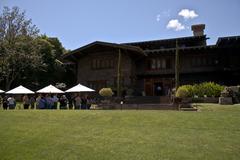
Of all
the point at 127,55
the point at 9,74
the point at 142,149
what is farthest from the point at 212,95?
the point at 9,74

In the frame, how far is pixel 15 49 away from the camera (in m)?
41.9

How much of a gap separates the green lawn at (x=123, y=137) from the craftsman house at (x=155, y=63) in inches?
723

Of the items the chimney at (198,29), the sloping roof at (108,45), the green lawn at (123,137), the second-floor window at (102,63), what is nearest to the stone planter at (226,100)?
the green lawn at (123,137)

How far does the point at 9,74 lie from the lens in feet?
141

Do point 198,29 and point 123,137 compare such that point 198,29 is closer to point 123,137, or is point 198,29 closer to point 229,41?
point 229,41

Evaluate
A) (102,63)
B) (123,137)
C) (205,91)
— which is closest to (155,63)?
(102,63)

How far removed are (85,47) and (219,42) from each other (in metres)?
14.9

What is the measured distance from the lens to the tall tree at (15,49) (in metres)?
41.5

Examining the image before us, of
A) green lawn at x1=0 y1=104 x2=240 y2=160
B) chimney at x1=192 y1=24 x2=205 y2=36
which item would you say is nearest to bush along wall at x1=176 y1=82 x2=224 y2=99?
green lawn at x1=0 y1=104 x2=240 y2=160

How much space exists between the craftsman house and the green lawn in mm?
18363

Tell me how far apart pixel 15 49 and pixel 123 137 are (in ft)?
114

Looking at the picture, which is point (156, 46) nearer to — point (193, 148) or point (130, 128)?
point (130, 128)

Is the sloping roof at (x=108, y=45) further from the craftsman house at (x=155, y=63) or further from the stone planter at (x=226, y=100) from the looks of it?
the stone planter at (x=226, y=100)

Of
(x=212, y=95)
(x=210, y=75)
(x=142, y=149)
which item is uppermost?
(x=210, y=75)
